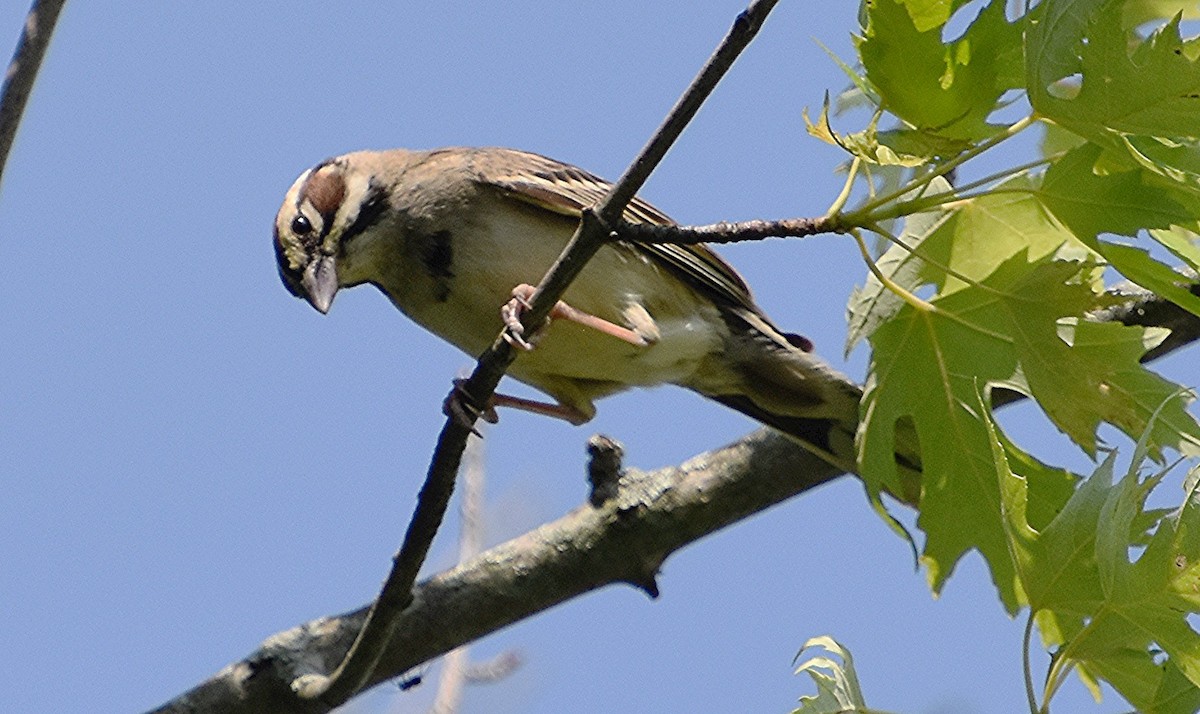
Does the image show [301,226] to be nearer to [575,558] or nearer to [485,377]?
[575,558]

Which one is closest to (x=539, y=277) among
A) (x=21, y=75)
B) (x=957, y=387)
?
(x=957, y=387)

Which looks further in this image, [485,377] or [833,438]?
[833,438]

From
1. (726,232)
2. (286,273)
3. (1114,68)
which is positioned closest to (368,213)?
(286,273)

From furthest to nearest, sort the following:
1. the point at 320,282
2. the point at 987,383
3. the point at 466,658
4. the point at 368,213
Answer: the point at 466,658 < the point at 368,213 < the point at 320,282 < the point at 987,383

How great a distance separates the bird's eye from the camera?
18.2 feet

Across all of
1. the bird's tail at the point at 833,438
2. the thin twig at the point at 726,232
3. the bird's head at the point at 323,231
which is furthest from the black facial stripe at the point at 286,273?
the thin twig at the point at 726,232

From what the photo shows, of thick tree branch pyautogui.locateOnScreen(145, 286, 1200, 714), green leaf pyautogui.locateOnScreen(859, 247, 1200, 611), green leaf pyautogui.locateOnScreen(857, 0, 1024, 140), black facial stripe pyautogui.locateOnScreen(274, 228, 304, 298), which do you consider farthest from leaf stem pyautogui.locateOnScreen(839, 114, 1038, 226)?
black facial stripe pyautogui.locateOnScreen(274, 228, 304, 298)

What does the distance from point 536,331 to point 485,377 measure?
0.61 ft

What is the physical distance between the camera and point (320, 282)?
5.44 metres

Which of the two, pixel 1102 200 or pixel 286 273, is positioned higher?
pixel 1102 200

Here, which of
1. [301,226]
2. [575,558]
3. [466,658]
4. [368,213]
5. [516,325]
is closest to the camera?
[516,325]

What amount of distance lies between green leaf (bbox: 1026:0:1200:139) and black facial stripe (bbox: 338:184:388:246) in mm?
3036

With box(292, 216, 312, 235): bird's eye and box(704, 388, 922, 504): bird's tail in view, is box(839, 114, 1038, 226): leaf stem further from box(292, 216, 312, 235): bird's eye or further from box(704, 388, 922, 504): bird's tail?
box(292, 216, 312, 235): bird's eye

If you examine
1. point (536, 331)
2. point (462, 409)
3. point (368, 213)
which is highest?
point (368, 213)
